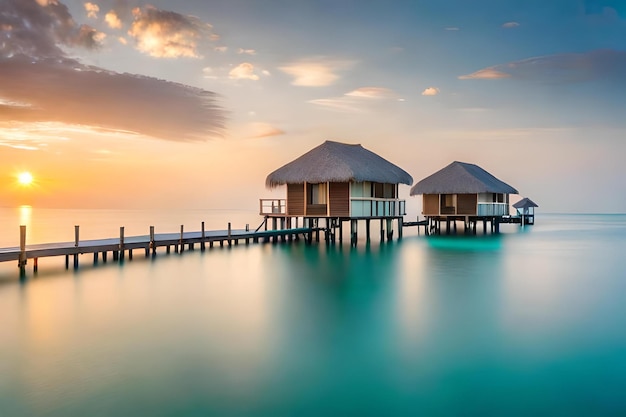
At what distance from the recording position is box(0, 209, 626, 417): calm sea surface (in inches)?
210

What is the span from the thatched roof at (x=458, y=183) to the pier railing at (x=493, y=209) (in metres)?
1.00

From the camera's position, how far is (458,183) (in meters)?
30.2

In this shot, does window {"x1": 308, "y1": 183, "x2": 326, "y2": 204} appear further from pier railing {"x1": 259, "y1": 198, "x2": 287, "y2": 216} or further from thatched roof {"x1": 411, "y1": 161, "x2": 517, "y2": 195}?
thatched roof {"x1": 411, "y1": 161, "x2": 517, "y2": 195}

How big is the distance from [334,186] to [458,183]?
11.3 meters

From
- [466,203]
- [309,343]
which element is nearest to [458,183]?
[466,203]

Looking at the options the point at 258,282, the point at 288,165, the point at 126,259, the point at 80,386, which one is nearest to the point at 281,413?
the point at 80,386

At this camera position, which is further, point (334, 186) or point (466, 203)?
point (466, 203)

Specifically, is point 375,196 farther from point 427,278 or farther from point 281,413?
point 281,413

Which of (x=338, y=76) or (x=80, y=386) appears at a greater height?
(x=338, y=76)

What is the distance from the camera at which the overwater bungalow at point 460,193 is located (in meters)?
30.0

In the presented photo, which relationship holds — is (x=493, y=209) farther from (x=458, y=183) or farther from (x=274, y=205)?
(x=274, y=205)

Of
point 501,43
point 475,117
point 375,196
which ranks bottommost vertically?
point 375,196

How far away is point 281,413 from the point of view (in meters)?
5.04

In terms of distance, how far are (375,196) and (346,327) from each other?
53.3 feet
